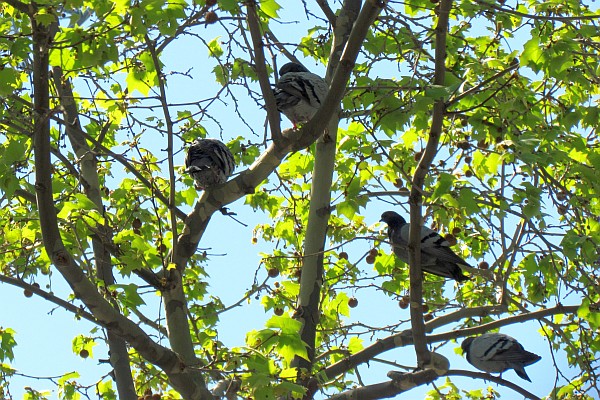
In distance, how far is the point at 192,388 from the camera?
17.1 ft

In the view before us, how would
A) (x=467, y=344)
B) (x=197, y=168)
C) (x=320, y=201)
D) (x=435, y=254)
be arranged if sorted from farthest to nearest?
(x=467, y=344)
(x=320, y=201)
(x=435, y=254)
(x=197, y=168)

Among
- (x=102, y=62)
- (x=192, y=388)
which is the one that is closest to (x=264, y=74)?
(x=102, y=62)

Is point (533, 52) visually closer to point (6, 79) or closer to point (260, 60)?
point (260, 60)

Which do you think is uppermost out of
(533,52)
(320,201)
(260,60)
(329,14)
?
(329,14)

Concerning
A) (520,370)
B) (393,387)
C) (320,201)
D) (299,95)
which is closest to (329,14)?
(299,95)

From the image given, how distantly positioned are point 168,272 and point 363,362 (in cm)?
161

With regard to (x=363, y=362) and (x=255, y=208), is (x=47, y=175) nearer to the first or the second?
(x=363, y=362)

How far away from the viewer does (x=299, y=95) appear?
557cm

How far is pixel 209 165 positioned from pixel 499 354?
9.09ft

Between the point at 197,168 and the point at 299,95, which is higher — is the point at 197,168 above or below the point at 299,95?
below

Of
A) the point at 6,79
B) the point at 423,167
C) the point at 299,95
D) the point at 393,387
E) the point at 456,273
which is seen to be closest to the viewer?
the point at 6,79

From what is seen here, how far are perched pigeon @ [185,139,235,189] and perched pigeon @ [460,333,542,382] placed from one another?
2.52m

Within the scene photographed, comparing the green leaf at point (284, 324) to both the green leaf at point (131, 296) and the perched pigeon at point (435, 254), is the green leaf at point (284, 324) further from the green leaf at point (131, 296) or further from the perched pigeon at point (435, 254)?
the perched pigeon at point (435, 254)

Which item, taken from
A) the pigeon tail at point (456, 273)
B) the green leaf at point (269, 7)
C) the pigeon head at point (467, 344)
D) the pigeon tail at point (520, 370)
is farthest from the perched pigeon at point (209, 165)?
the pigeon tail at point (520, 370)
